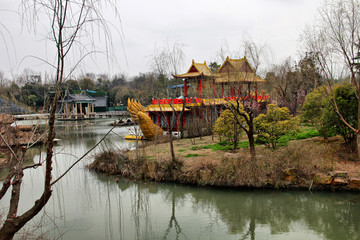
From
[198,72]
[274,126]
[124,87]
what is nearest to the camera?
[274,126]

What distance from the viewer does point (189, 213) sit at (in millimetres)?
5047

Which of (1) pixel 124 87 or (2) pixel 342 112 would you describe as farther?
(1) pixel 124 87

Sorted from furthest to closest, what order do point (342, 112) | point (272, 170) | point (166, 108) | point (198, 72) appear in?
1. point (198, 72)
2. point (166, 108)
3. point (342, 112)
4. point (272, 170)

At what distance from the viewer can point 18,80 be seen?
2.72 metres

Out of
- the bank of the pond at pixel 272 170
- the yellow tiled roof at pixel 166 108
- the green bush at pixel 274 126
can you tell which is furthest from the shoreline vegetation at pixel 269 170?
the yellow tiled roof at pixel 166 108

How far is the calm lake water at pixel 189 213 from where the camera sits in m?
4.18

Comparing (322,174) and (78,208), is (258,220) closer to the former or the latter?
(322,174)

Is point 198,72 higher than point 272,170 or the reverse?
higher

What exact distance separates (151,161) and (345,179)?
165 inches

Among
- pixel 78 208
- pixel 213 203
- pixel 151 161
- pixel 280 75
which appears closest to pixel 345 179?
pixel 213 203

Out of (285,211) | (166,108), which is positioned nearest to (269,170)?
(285,211)

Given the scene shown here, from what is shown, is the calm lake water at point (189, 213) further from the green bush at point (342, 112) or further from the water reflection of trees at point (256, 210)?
the green bush at point (342, 112)

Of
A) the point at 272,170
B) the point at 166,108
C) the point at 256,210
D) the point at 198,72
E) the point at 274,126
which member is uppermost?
the point at 198,72

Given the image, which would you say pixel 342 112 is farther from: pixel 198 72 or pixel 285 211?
pixel 198 72
